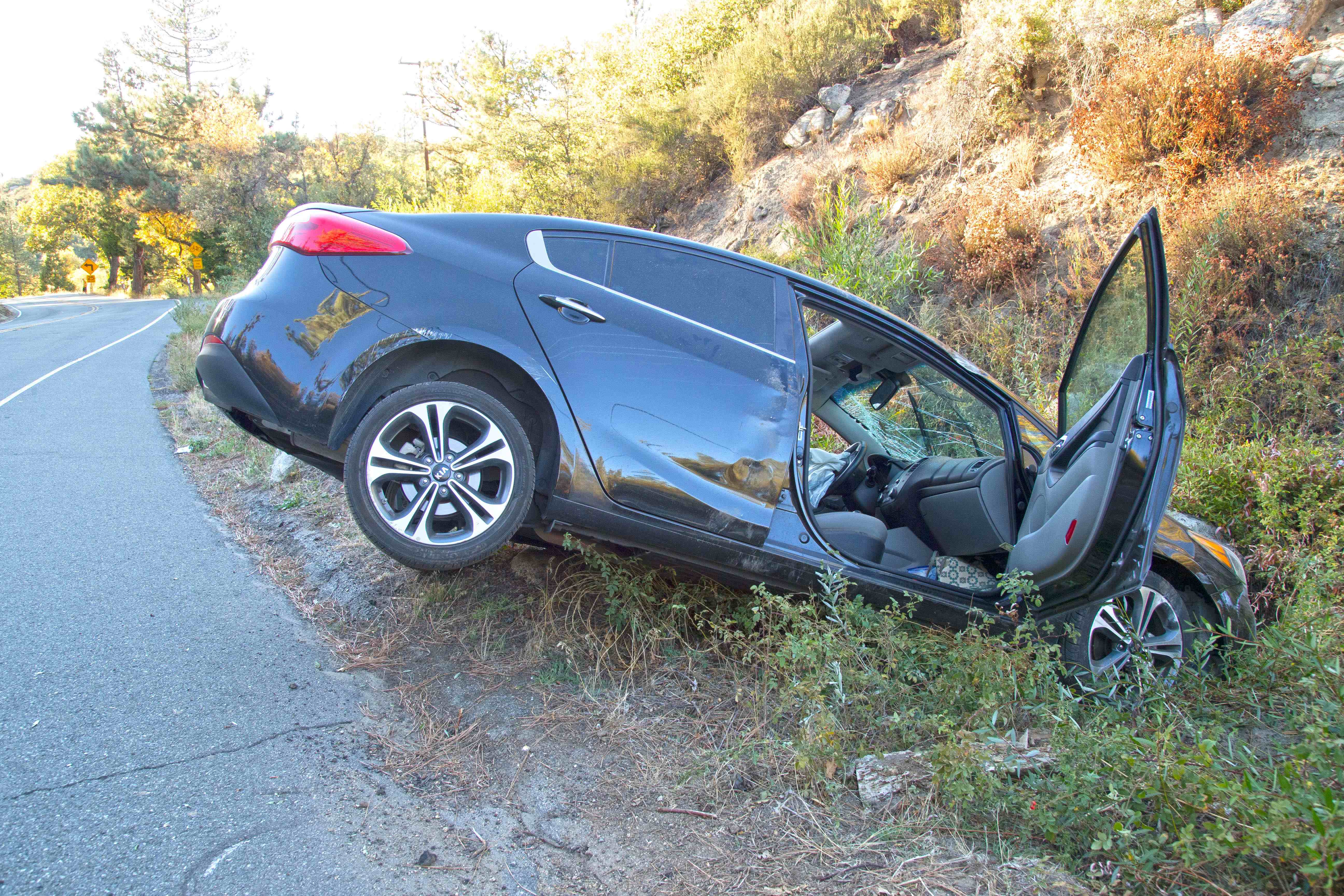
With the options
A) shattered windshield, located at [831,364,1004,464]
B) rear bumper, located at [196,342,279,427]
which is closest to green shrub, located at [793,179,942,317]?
shattered windshield, located at [831,364,1004,464]

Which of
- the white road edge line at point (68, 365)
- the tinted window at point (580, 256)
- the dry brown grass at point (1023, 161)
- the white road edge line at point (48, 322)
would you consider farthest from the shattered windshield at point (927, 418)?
the white road edge line at point (48, 322)

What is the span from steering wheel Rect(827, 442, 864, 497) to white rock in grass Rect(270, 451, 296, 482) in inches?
170

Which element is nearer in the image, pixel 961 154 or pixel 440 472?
pixel 440 472

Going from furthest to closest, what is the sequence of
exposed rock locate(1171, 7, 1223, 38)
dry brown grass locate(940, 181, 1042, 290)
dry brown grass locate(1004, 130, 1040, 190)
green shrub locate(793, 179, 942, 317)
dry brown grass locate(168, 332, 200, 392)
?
dry brown grass locate(168, 332, 200, 392) → dry brown grass locate(1004, 130, 1040, 190) → exposed rock locate(1171, 7, 1223, 38) → dry brown grass locate(940, 181, 1042, 290) → green shrub locate(793, 179, 942, 317)

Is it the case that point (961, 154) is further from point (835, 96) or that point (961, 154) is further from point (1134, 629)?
point (1134, 629)

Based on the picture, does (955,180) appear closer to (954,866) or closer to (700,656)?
(700,656)

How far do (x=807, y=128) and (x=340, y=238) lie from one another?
519 inches

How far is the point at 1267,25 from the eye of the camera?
8898 mm

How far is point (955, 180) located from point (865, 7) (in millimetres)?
6667

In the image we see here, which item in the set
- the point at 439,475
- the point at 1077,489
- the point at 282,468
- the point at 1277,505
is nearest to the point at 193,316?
the point at 282,468

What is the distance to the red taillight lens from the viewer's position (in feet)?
11.1

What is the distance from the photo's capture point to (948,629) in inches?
145

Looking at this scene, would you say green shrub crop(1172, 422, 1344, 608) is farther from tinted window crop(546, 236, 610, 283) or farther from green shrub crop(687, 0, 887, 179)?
green shrub crop(687, 0, 887, 179)

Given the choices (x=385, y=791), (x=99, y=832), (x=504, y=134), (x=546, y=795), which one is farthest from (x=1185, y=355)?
(x=504, y=134)
